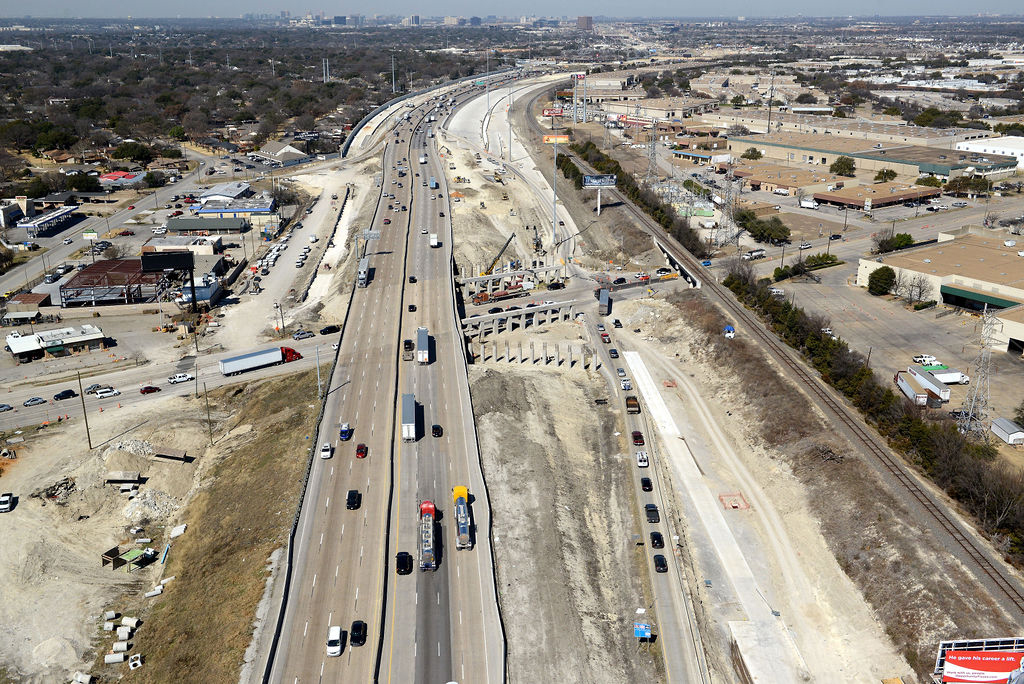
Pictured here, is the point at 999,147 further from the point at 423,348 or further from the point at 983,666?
the point at 983,666

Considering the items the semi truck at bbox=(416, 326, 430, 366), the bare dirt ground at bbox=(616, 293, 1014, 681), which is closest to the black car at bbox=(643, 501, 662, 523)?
the bare dirt ground at bbox=(616, 293, 1014, 681)

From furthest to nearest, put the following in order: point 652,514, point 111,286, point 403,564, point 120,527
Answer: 1. point 111,286
2. point 120,527
3. point 652,514
4. point 403,564

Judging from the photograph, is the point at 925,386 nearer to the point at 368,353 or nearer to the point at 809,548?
the point at 809,548

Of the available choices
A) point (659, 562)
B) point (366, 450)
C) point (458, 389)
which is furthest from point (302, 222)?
point (659, 562)

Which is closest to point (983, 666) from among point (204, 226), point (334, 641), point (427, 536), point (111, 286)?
point (427, 536)

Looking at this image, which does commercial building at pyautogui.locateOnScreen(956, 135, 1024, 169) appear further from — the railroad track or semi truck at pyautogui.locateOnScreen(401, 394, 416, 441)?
semi truck at pyautogui.locateOnScreen(401, 394, 416, 441)

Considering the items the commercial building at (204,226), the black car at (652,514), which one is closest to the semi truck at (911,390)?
the black car at (652,514)
